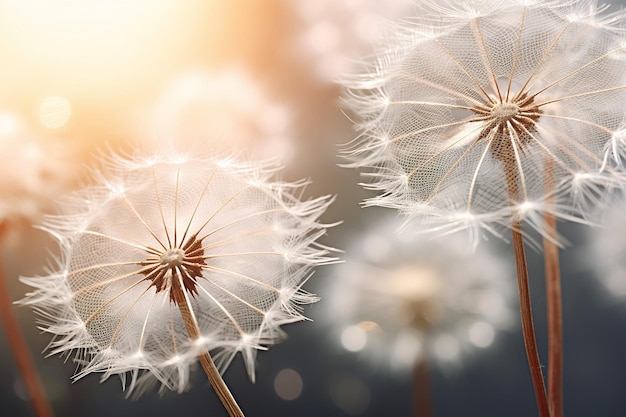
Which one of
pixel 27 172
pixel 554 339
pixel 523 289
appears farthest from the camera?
pixel 27 172

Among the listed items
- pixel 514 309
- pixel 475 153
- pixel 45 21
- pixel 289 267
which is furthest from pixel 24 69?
pixel 514 309

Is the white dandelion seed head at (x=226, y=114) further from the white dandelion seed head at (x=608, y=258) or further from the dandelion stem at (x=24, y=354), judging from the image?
the white dandelion seed head at (x=608, y=258)

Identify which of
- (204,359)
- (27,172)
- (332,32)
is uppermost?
(332,32)

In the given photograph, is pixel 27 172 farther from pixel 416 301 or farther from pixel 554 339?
pixel 554 339

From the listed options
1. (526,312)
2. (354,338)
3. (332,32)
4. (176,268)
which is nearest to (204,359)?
(176,268)

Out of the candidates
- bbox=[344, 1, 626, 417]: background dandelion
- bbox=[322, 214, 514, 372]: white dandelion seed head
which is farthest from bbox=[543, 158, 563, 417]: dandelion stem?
bbox=[322, 214, 514, 372]: white dandelion seed head

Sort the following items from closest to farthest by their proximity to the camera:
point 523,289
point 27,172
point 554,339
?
point 523,289 < point 554,339 < point 27,172

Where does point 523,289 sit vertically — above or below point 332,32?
below
